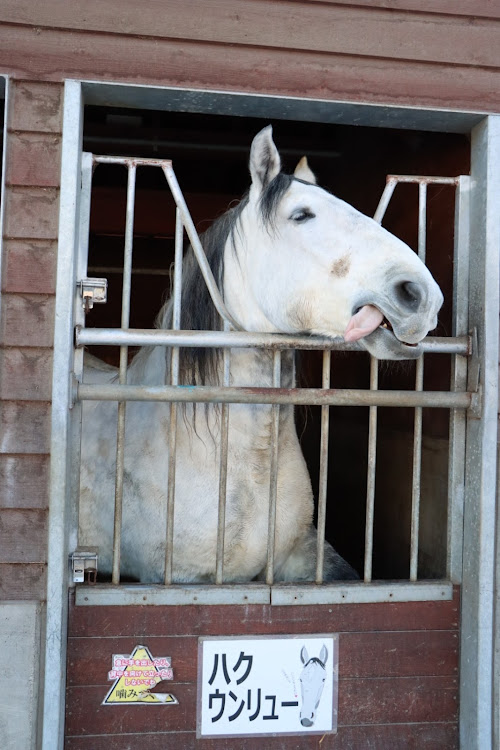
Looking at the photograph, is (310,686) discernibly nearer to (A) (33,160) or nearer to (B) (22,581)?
(B) (22,581)

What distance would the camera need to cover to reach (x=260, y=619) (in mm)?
2203

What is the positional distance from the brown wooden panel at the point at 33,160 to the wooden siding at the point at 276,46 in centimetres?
18

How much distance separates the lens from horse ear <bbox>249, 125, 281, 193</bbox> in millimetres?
2186

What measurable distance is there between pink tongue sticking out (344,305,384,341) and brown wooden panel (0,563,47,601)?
3.59 feet

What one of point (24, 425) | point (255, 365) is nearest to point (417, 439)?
point (255, 365)

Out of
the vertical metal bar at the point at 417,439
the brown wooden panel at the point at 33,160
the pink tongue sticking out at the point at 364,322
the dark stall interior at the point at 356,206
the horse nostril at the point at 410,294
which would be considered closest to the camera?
the horse nostril at the point at 410,294

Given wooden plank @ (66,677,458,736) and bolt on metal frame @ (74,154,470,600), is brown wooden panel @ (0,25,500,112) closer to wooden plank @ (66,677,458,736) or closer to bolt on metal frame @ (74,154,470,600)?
bolt on metal frame @ (74,154,470,600)

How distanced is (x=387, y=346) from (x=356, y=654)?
0.98m

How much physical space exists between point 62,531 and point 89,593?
231 millimetres

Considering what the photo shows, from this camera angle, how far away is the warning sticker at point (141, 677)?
7.01 ft

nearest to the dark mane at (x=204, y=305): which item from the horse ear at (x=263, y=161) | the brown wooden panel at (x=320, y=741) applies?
the horse ear at (x=263, y=161)

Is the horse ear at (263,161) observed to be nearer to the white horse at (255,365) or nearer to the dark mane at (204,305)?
the white horse at (255,365)

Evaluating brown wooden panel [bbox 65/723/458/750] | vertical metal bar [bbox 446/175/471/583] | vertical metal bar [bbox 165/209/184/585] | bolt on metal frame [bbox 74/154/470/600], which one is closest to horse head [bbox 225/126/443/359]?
bolt on metal frame [bbox 74/154/470/600]

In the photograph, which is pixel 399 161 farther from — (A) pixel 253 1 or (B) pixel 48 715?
(B) pixel 48 715
